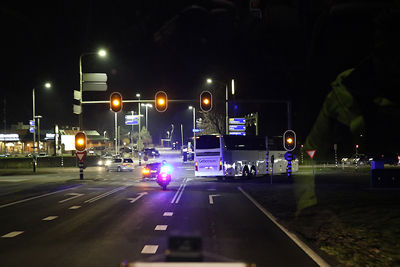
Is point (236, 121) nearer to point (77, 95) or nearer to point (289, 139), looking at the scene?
point (289, 139)

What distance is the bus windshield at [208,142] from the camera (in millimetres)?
31516

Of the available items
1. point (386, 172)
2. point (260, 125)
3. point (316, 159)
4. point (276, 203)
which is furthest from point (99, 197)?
point (316, 159)

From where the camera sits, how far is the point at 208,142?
31.9 m

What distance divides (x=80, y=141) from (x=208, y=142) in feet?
34.0

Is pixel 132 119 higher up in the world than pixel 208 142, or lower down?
higher up

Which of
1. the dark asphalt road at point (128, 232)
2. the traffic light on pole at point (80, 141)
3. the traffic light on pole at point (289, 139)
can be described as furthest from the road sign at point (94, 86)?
the traffic light on pole at point (289, 139)

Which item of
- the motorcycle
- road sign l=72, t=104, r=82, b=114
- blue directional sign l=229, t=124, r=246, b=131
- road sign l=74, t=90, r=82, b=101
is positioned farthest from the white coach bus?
blue directional sign l=229, t=124, r=246, b=131

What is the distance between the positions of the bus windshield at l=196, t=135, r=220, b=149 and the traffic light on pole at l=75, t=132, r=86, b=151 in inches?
365

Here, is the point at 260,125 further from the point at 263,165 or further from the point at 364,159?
the point at 263,165

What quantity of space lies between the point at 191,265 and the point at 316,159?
67527 millimetres

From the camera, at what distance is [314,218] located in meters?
12.3

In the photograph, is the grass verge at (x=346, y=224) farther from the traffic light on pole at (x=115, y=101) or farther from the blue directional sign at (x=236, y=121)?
the blue directional sign at (x=236, y=121)

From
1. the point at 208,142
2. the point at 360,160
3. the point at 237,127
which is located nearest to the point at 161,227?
the point at 208,142

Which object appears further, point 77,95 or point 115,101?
point 77,95
